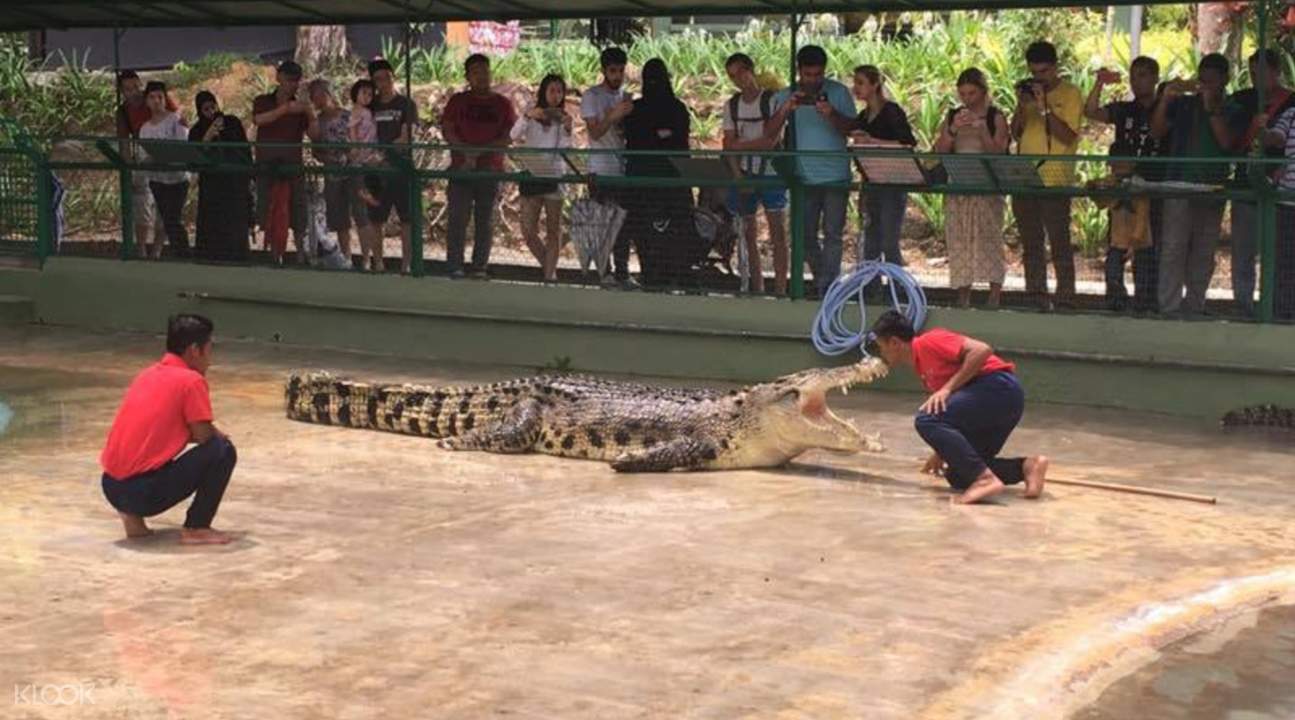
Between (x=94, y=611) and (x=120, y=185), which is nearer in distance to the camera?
(x=94, y=611)

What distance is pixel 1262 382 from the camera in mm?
9844

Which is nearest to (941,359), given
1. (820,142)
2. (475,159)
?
(820,142)

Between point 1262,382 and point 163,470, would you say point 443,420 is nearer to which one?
point 163,470

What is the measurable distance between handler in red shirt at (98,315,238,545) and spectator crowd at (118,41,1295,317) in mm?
4940

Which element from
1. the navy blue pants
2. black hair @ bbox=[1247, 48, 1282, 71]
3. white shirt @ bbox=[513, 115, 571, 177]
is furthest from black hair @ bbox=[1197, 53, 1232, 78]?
white shirt @ bbox=[513, 115, 571, 177]

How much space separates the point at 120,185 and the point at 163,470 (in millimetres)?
7485

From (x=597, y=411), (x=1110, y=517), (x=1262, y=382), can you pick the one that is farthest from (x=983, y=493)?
(x=1262, y=382)

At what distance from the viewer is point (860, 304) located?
10977 mm

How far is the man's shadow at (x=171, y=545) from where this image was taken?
6.88 metres

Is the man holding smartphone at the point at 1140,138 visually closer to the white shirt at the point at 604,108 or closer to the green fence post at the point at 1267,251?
the green fence post at the point at 1267,251

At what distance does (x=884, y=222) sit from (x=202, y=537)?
206 inches

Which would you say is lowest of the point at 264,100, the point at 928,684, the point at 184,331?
the point at 928,684

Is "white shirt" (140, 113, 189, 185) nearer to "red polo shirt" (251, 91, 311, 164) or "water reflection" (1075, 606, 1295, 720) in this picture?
"red polo shirt" (251, 91, 311, 164)

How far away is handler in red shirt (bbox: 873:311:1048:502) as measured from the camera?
788 centimetres
